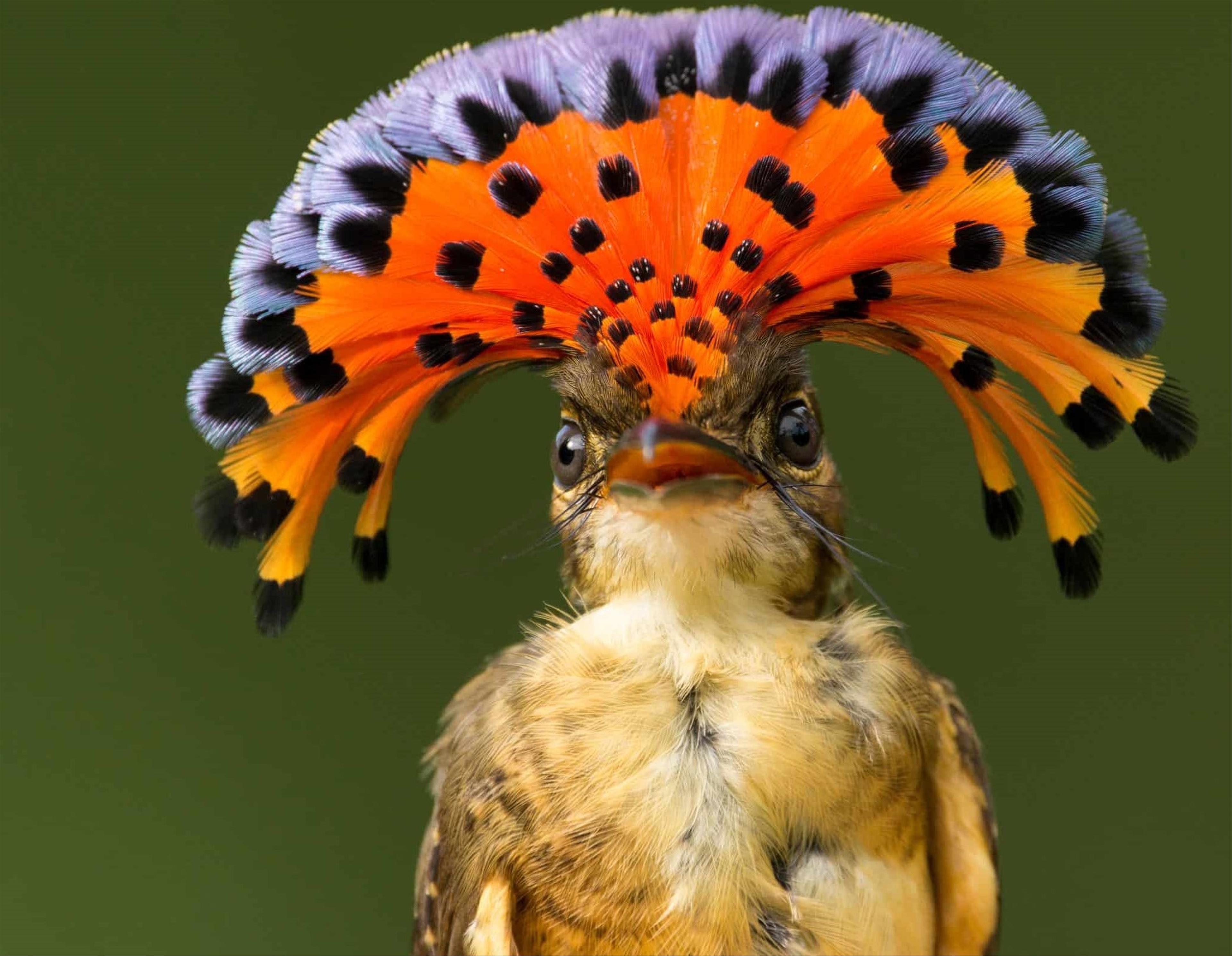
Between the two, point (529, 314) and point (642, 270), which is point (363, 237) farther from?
point (642, 270)

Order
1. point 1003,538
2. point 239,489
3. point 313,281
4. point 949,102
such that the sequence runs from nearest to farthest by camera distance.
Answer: point 949,102 < point 313,281 < point 239,489 < point 1003,538

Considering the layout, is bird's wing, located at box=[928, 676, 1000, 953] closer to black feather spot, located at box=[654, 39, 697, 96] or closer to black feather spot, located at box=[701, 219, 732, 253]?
black feather spot, located at box=[701, 219, 732, 253]

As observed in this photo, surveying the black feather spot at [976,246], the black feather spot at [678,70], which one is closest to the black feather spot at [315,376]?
the black feather spot at [678,70]

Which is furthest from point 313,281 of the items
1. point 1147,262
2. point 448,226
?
point 1147,262

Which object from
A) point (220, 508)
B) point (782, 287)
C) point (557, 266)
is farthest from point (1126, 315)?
point (220, 508)

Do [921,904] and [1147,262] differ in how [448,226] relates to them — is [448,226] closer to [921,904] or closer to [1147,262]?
[1147,262]

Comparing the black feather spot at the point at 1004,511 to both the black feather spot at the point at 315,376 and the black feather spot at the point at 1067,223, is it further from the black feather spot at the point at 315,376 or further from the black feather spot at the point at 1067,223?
the black feather spot at the point at 315,376
